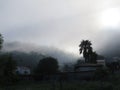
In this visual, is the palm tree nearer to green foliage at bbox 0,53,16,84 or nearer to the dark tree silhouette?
the dark tree silhouette

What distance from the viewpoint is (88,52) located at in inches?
4227

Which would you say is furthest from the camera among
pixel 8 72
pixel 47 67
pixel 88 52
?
pixel 88 52

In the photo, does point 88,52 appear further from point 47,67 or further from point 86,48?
point 47,67

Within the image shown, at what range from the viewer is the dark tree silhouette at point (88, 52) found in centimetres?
10719

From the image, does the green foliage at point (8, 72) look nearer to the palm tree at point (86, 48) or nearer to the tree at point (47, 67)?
the tree at point (47, 67)

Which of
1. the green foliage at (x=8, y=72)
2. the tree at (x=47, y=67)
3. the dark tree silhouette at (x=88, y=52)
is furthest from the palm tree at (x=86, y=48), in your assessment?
the green foliage at (x=8, y=72)

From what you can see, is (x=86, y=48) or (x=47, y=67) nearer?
(x=47, y=67)

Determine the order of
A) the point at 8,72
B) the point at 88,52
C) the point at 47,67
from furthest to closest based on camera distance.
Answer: the point at 88,52, the point at 47,67, the point at 8,72

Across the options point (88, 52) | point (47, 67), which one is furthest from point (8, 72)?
point (88, 52)

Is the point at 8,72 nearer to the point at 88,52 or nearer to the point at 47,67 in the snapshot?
the point at 47,67

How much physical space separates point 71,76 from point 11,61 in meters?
15.0

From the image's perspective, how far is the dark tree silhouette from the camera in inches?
4220

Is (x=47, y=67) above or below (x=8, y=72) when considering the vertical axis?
above

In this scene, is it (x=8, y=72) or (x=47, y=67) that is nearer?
(x=8, y=72)
